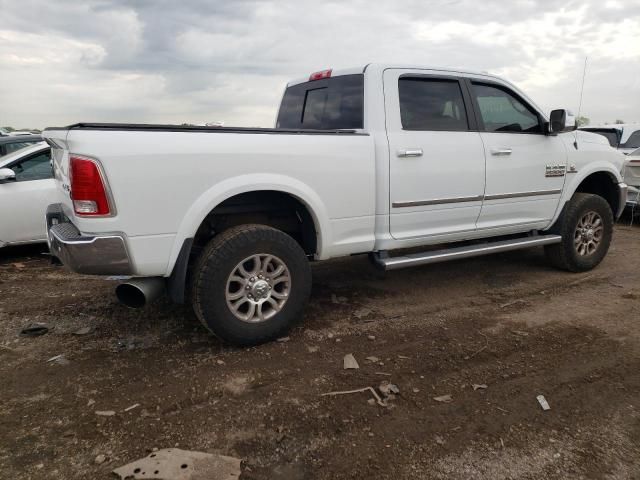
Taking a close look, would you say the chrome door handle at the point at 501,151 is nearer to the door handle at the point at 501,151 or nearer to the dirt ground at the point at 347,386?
the door handle at the point at 501,151

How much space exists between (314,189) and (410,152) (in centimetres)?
89

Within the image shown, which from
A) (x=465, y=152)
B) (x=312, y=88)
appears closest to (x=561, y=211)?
(x=465, y=152)

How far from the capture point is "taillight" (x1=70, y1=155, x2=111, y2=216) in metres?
2.78

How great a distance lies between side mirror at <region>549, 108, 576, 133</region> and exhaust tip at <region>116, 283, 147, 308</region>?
3962 mm

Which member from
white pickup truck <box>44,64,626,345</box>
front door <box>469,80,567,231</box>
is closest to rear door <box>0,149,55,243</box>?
white pickup truck <box>44,64,626,345</box>

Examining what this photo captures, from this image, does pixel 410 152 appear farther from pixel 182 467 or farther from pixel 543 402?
pixel 182 467

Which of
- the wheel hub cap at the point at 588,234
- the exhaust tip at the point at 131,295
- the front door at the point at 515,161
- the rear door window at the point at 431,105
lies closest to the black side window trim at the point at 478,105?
the front door at the point at 515,161

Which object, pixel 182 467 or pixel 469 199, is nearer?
pixel 182 467

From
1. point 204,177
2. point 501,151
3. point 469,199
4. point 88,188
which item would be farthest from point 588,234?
point 88,188

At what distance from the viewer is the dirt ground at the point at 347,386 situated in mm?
2336

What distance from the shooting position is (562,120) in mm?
4551

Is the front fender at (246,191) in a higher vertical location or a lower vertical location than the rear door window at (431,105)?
lower

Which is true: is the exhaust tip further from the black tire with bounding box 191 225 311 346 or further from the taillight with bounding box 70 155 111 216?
the taillight with bounding box 70 155 111 216

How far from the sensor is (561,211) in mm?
5078
